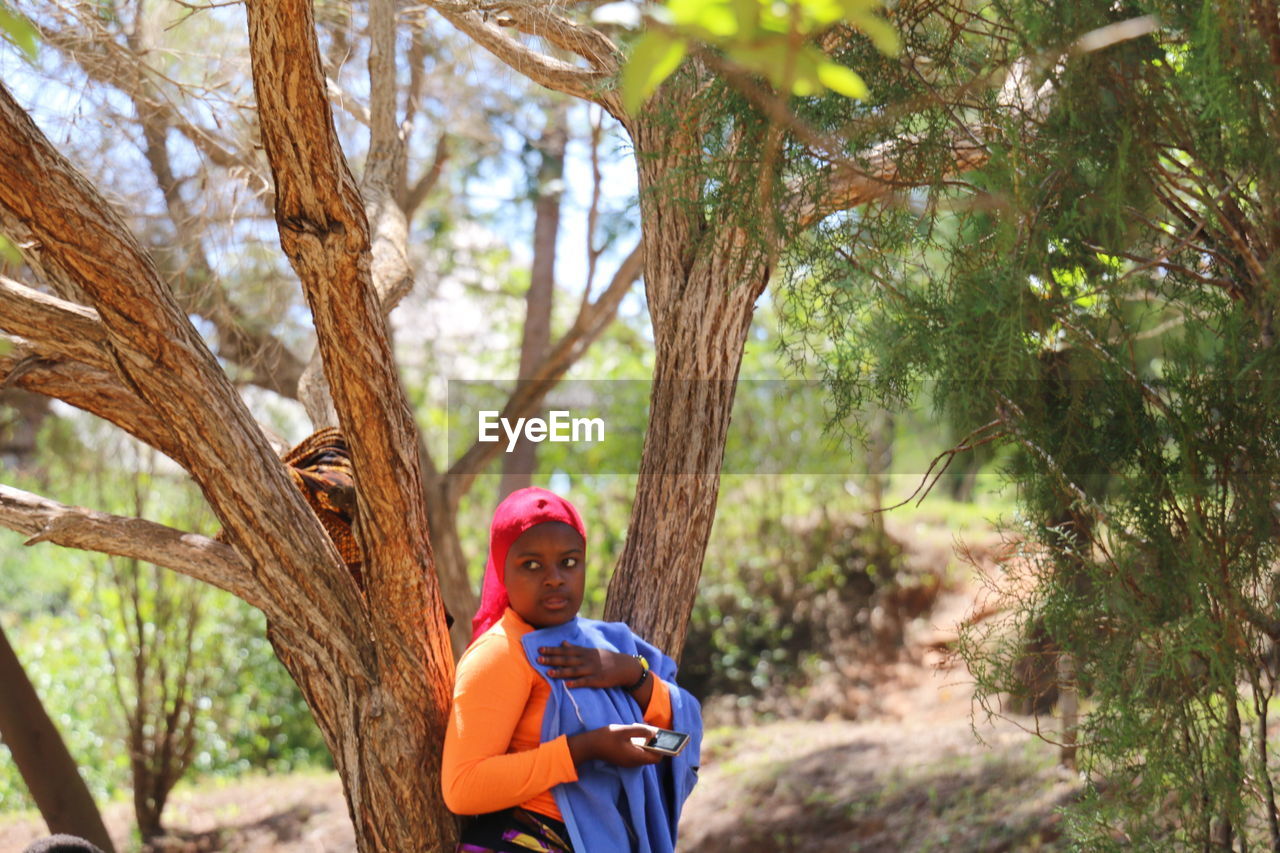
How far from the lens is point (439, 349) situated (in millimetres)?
10344

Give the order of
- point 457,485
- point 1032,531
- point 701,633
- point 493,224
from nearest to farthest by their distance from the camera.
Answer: point 1032,531 < point 457,485 < point 701,633 < point 493,224

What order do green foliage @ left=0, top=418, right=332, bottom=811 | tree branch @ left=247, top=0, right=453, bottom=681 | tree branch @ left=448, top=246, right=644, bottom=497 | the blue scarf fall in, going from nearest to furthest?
1. tree branch @ left=247, top=0, right=453, bottom=681
2. the blue scarf
3. tree branch @ left=448, top=246, right=644, bottom=497
4. green foliage @ left=0, top=418, right=332, bottom=811

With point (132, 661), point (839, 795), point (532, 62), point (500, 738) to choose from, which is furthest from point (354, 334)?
point (132, 661)

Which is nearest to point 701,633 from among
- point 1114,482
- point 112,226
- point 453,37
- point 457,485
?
point 457,485

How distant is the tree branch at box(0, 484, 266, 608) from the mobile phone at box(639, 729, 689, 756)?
1007 mm

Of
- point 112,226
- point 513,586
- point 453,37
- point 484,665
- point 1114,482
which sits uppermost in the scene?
point 453,37

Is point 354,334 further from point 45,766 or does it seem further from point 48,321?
point 45,766

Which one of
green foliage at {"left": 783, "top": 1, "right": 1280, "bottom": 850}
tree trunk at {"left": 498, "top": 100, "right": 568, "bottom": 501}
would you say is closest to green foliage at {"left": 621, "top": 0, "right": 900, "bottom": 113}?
green foliage at {"left": 783, "top": 1, "right": 1280, "bottom": 850}

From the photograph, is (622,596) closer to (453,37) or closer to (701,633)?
(453,37)

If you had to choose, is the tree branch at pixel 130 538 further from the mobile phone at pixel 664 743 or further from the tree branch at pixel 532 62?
the tree branch at pixel 532 62

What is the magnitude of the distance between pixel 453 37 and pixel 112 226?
342 centimetres

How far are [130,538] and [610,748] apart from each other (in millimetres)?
1288

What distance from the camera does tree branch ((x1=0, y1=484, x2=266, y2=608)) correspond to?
9.15 feet

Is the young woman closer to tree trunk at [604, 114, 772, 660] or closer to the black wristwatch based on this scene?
the black wristwatch
